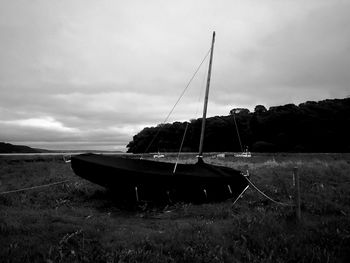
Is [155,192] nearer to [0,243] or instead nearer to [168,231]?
[168,231]

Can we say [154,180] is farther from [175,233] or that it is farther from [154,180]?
[175,233]

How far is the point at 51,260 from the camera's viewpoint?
5.61 metres

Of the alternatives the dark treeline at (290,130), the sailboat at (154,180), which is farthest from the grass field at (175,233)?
the dark treeline at (290,130)

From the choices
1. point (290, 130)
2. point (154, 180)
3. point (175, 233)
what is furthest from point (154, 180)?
point (290, 130)

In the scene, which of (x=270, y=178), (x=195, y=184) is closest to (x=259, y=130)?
(x=270, y=178)

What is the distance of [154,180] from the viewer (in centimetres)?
1152

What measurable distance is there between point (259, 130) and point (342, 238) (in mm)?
88131

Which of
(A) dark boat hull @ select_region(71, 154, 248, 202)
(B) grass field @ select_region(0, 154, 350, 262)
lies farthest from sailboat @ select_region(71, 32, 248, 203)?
(B) grass field @ select_region(0, 154, 350, 262)

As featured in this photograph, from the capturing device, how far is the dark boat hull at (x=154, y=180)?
450 inches

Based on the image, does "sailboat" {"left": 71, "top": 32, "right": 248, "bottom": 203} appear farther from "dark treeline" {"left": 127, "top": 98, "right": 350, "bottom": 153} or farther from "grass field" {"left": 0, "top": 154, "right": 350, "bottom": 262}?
"dark treeline" {"left": 127, "top": 98, "right": 350, "bottom": 153}

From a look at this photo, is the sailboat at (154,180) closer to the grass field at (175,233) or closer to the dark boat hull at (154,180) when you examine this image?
the dark boat hull at (154,180)

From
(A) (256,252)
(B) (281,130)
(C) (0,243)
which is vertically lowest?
(A) (256,252)

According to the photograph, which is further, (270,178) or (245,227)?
(270,178)

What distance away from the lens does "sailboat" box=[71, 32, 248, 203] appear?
11.4 metres
